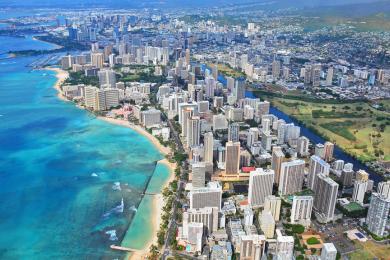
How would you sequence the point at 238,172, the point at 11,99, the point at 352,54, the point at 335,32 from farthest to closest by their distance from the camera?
the point at 335,32
the point at 352,54
the point at 11,99
the point at 238,172

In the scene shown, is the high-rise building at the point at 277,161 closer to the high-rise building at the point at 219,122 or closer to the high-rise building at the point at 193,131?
the high-rise building at the point at 193,131

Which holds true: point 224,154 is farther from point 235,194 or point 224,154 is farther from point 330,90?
point 330,90

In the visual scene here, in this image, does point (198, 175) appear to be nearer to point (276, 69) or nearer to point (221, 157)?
point (221, 157)

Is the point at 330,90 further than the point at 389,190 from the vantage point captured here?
Yes

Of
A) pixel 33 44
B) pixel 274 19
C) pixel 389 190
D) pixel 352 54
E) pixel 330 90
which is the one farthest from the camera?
pixel 274 19

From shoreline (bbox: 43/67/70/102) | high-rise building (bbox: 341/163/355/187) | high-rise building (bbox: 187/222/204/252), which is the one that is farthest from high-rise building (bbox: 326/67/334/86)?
high-rise building (bbox: 187/222/204/252)

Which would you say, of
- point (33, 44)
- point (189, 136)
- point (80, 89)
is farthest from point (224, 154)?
point (33, 44)

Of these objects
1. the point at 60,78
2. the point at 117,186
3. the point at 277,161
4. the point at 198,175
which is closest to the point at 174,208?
the point at 198,175

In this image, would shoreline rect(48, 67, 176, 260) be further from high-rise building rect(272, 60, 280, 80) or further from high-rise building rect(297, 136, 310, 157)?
high-rise building rect(272, 60, 280, 80)
